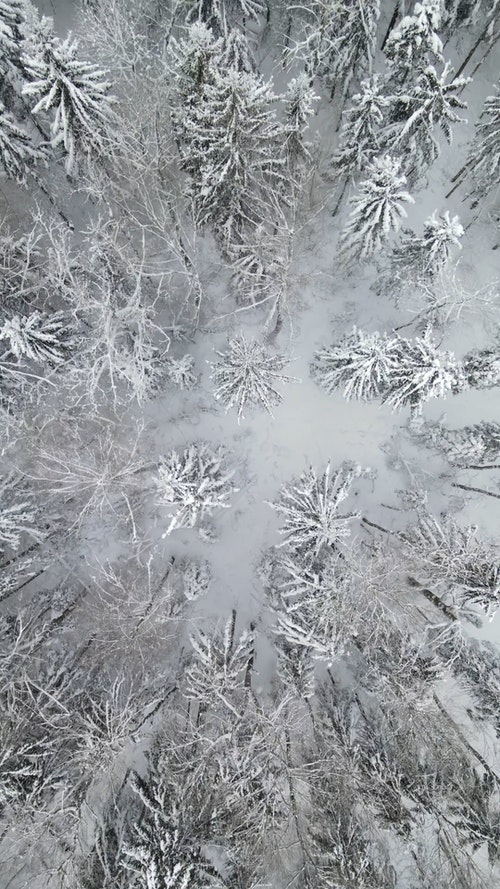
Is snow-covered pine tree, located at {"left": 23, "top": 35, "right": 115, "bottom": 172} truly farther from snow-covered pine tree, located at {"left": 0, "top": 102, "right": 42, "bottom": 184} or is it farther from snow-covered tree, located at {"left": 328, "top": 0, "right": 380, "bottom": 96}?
snow-covered tree, located at {"left": 328, "top": 0, "right": 380, "bottom": 96}

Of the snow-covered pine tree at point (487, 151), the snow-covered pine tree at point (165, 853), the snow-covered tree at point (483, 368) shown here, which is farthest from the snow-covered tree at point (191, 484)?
the snow-covered pine tree at point (487, 151)

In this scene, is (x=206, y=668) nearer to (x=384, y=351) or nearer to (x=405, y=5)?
(x=384, y=351)

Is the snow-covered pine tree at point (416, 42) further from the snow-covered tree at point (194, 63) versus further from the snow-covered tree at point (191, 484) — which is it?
Answer: the snow-covered tree at point (191, 484)

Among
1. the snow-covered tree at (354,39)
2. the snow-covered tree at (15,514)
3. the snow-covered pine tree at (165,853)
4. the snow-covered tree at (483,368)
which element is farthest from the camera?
the snow-covered tree at (354,39)

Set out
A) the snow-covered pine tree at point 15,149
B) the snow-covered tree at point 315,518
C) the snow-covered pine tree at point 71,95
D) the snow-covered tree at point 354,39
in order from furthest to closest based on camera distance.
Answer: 1. the snow-covered tree at point 354,39
2. the snow-covered pine tree at point 15,149
3. the snow-covered tree at point 315,518
4. the snow-covered pine tree at point 71,95

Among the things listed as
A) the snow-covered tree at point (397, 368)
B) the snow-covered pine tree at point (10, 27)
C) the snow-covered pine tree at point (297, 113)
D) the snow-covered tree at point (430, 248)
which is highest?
the snow-covered pine tree at point (297, 113)

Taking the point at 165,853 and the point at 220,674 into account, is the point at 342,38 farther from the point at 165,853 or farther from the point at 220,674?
the point at 165,853

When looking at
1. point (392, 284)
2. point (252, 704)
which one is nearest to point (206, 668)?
point (252, 704)
